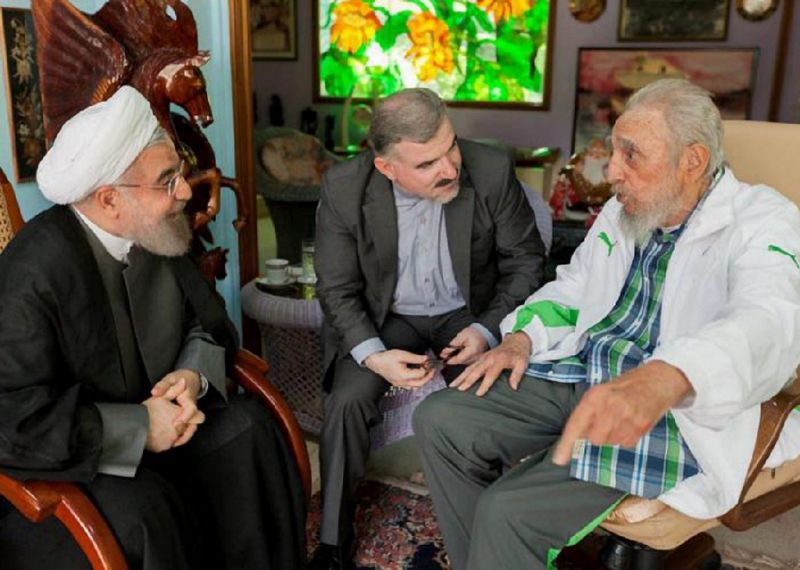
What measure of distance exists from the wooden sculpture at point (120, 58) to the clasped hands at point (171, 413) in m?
0.66

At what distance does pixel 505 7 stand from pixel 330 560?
5.52 m

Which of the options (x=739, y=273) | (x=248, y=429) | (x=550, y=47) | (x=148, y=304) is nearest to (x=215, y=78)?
(x=148, y=304)

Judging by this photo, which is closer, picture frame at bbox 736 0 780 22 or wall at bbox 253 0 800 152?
picture frame at bbox 736 0 780 22

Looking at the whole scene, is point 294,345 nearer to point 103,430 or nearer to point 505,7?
point 103,430

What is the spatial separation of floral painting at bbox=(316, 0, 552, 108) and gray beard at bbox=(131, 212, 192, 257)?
538 cm

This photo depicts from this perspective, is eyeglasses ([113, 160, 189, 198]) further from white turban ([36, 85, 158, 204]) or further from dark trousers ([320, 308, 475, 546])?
dark trousers ([320, 308, 475, 546])

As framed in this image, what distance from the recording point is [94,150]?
5.24ft

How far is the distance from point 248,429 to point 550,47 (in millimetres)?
5507

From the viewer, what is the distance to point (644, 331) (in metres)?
1.85

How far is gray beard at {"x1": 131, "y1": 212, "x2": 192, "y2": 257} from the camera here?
1721 mm

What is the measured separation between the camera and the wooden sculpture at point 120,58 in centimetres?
201

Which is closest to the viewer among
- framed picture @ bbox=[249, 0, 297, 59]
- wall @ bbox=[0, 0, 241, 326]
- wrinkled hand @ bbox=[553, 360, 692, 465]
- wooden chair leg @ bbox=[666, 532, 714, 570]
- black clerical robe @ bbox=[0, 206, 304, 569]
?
wrinkled hand @ bbox=[553, 360, 692, 465]

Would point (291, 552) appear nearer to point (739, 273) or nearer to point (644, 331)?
point (644, 331)

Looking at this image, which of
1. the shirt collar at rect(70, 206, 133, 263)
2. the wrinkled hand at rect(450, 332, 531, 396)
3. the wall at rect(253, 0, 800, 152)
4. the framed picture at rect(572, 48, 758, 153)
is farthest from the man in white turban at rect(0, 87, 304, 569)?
the wall at rect(253, 0, 800, 152)
